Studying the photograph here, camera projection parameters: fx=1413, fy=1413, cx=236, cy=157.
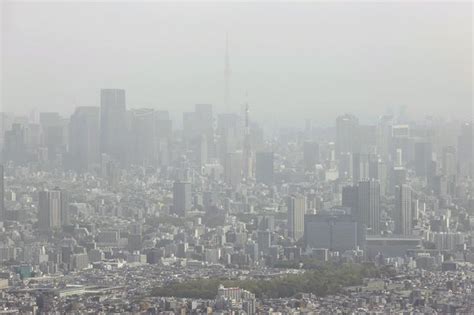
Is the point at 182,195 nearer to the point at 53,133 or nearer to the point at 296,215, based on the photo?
the point at 296,215

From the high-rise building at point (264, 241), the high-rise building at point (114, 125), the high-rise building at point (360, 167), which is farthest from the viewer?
the high-rise building at point (360, 167)

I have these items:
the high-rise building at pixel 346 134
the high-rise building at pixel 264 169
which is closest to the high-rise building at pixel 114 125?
the high-rise building at pixel 264 169

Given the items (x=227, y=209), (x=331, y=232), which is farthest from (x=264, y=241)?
(x=227, y=209)

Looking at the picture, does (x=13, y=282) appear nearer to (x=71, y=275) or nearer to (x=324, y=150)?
(x=71, y=275)

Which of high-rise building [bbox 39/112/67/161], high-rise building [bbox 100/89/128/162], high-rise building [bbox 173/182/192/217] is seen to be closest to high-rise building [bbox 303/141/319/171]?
high-rise building [bbox 173/182/192/217]

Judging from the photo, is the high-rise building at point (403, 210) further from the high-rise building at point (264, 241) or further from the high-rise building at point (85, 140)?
the high-rise building at point (85, 140)

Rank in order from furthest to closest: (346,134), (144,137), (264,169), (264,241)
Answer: (264,169) → (144,137) → (346,134) → (264,241)

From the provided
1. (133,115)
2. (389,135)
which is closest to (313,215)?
(389,135)
